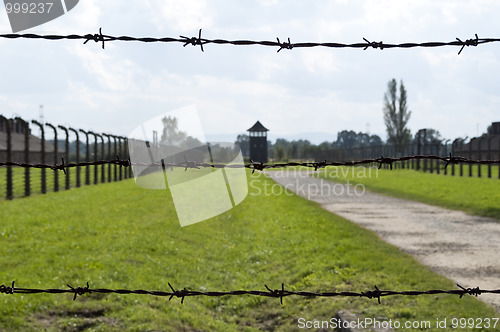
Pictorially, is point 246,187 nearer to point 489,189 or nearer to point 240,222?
point 489,189

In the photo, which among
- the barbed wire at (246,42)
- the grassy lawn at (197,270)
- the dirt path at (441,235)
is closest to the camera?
the barbed wire at (246,42)

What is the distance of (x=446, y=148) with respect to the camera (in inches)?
1355

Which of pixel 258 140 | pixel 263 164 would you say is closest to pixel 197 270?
pixel 263 164

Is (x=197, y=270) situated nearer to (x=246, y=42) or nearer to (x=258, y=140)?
(x=246, y=42)

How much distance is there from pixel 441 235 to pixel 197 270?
205 inches

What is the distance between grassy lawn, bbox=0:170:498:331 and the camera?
5742mm

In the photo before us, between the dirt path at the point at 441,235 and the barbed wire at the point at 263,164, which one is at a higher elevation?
the barbed wire at the point at 263,164

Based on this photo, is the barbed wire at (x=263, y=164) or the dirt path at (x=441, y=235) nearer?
the barbed wire at (x=263, y=164)

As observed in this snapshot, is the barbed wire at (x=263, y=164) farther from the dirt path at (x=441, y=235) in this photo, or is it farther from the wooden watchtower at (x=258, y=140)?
the wooden watchtower at (x=258, y=140)

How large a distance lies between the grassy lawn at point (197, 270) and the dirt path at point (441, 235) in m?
0.42

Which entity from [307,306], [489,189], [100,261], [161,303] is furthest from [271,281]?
[489,189]

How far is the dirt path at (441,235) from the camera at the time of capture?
24.6ft

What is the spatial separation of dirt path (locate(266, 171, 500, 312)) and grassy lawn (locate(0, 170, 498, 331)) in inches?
16.4

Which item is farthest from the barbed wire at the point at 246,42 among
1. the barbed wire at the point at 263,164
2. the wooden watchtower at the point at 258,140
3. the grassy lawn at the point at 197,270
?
the wooden watchtower at the point at 258,140
